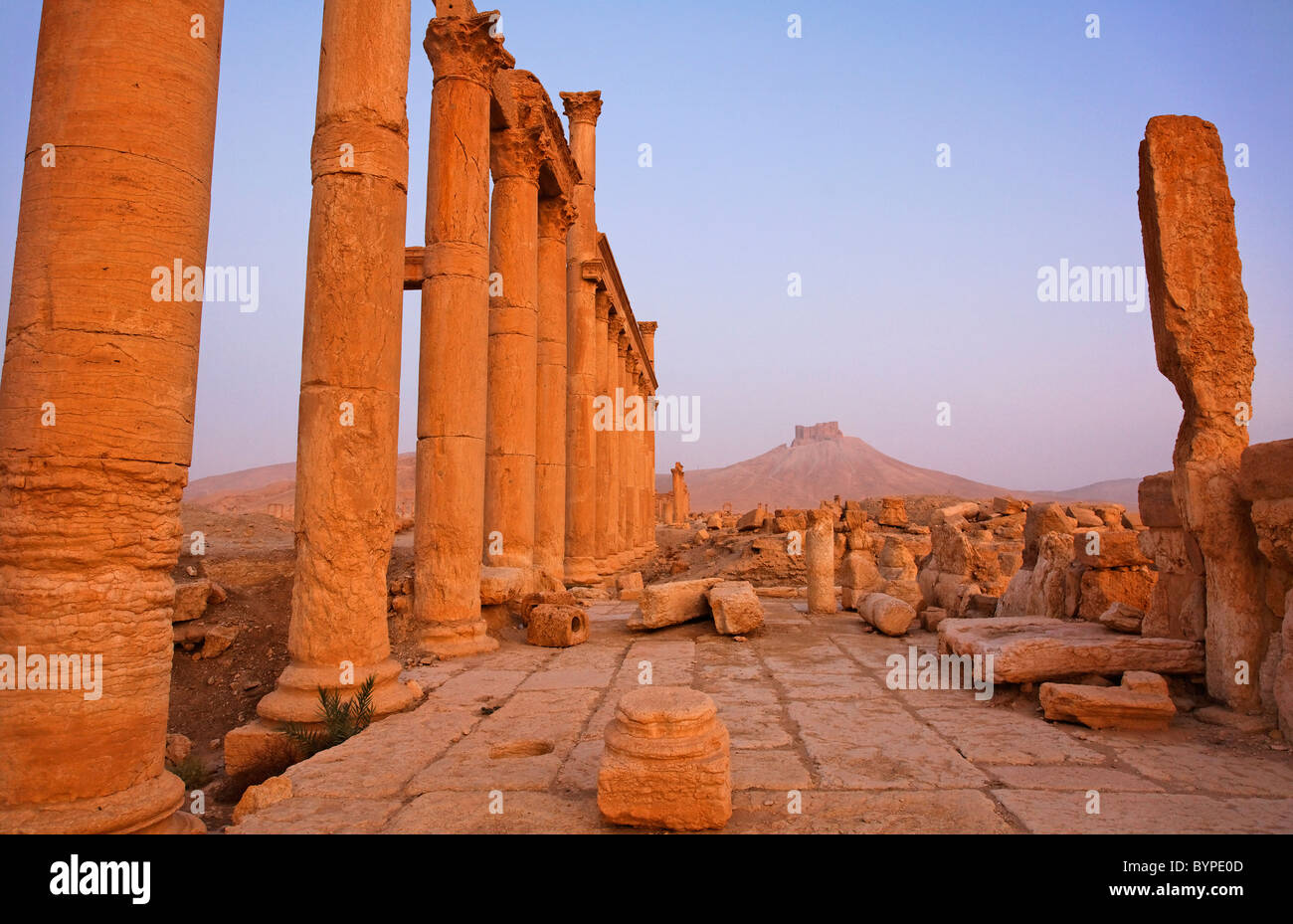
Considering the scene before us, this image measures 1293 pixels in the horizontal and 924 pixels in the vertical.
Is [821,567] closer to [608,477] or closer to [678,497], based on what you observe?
[608,477]

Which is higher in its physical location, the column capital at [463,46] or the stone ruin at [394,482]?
the column capital at [463,46]

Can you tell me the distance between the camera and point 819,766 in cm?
473

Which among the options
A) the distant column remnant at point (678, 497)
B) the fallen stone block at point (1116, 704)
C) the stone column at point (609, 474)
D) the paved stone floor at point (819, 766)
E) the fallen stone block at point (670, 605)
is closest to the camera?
the paved stone floor at point (819, 766)

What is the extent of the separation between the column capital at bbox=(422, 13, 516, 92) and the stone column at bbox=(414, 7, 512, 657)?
13 mm

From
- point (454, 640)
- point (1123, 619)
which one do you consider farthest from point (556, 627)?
point (1123, 619)

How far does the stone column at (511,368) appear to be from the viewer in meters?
11.7

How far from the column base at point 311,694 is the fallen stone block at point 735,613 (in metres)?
4.69

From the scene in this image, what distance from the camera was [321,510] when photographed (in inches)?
250

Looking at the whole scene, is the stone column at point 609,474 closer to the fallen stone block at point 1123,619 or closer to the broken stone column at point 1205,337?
the fallen stone block at point 1123,619

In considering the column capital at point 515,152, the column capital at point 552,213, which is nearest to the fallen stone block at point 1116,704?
the column capital at point 515,152

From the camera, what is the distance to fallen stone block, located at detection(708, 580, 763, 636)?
32.3ft

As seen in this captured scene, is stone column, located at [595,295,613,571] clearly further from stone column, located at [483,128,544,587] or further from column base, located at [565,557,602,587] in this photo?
stone column, located at [483,128,544,587]
